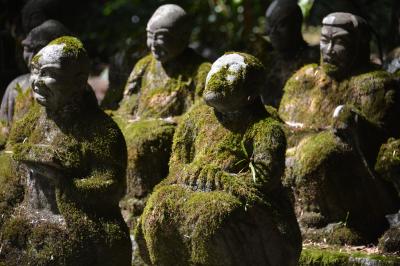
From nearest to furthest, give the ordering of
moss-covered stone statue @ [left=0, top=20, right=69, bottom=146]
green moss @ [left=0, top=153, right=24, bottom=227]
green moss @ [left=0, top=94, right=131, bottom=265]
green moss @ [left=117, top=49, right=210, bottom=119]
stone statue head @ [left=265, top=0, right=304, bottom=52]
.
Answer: green moss @ [left=0, top=94, right=131, bottom=265] < green moss @ [left=0, top=153, right=24, bottom=227] < moss-covered stone statue @ [left=0, top=20, right=69, bottom=146] < green moss @ [left=117, top=49, right=210, bottom=119] < stone statue head @ [left=265, top=0, right=304, bottom=52]

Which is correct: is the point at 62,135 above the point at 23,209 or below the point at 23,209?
above

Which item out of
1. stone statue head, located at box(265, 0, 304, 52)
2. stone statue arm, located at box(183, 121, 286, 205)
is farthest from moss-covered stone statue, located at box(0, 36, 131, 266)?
stone statue head, located at box(265, 0, 304, 52)

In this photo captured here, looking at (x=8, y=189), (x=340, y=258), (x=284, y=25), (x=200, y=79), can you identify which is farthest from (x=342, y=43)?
(x=8, y=189)

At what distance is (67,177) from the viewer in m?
8.82

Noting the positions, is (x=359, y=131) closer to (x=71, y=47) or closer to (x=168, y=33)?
(x=168, y=33)

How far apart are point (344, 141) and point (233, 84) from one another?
2.68 m

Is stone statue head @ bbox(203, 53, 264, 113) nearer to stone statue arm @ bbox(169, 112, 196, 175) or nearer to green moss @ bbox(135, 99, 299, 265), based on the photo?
green moss @ bbox(135, 99, 299, 265)

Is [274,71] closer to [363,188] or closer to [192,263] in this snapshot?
[363,188]

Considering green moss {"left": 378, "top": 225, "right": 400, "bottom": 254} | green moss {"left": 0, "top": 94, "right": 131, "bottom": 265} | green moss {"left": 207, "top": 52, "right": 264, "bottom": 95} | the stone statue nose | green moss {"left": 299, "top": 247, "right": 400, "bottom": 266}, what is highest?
the stone statue nose

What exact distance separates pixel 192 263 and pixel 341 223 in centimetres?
295

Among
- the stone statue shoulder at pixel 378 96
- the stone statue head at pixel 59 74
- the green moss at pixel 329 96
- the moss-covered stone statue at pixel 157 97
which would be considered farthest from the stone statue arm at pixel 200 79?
the stone statue head at pixel 59 74

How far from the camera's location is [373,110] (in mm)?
11070

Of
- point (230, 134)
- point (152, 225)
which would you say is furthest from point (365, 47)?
point (152, 225)

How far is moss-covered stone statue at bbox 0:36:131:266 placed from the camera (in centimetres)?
871
